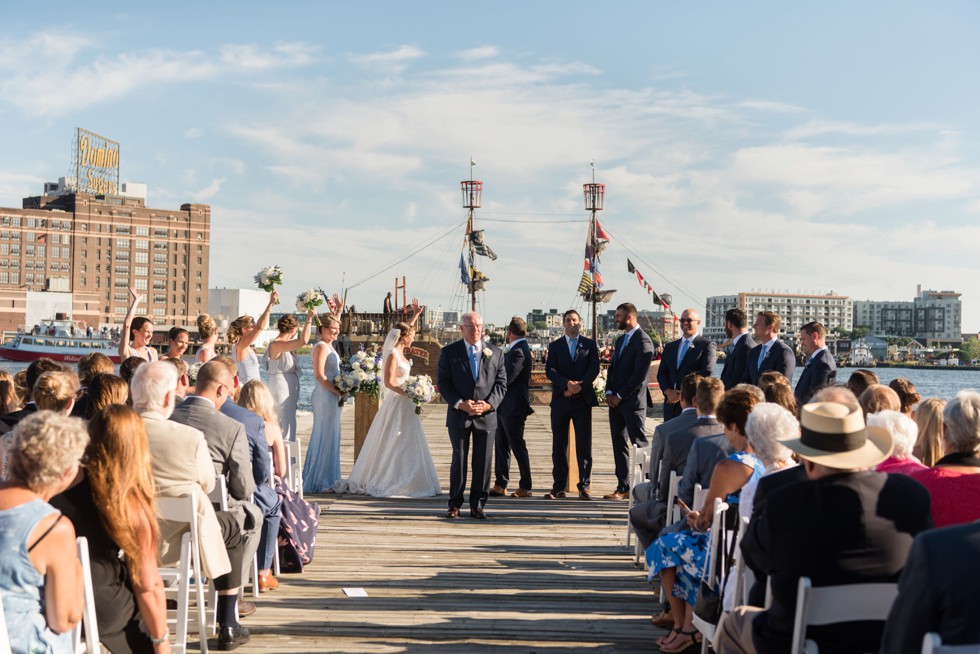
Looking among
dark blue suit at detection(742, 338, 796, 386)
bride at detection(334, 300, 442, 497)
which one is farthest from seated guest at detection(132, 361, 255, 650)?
dark blue suit at detection(742, 338, 796, 386)

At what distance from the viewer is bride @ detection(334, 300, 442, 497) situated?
1052 centimetres

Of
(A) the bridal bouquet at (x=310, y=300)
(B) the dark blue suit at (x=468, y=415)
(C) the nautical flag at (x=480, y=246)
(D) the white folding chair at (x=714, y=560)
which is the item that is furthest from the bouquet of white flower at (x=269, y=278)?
(C) the nautical flag at (x=480, y=246)

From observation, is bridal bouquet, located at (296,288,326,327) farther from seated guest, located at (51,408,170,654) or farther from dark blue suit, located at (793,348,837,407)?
seated guest, located at (51,408,170,654)

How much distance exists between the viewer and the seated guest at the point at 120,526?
3.84 metres

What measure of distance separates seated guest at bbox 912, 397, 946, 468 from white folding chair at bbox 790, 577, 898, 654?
1306 millimetres

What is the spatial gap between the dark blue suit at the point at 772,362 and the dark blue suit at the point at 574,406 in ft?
5.81

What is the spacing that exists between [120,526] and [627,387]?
740 centimetres

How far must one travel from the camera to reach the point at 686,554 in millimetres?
5258

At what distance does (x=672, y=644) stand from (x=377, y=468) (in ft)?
19.7

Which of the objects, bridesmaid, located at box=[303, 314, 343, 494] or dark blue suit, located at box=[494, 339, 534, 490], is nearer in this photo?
bridesmaid, located at box=[303, 314, 343, 494]

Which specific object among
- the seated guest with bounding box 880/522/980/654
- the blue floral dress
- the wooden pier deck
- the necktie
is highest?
the necktie

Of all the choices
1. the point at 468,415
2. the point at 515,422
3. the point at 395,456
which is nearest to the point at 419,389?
the point at 468,415

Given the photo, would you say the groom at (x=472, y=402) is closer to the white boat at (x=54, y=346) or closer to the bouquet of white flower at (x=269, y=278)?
the bouquet of white flower at (x=269, y=278)

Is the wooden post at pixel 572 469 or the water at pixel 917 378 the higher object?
the wooden post at pixel 572 469
